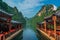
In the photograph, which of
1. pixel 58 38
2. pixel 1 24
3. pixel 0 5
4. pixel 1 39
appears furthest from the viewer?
pixel 0 5

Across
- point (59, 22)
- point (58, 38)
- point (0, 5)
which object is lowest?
point (58, 38)

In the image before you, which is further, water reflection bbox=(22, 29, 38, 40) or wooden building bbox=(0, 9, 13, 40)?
water reflection bbox=(22, 29, 38, 40)

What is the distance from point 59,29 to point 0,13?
7493 millimetres

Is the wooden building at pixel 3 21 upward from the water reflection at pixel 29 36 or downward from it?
upward

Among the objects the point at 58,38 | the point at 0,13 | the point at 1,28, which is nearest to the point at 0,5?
the point at 1,28

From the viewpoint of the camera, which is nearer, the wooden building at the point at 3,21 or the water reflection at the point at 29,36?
the wooden building at the point at 3,21

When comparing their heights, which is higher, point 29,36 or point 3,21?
point 3,21

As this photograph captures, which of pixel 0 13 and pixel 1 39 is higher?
pixel 0 13

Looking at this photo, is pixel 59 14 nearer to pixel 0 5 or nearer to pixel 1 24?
pixel 1 24

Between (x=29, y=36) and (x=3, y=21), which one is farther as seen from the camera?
(x=29, y=36)

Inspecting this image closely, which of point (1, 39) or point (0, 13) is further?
point (0, 13)

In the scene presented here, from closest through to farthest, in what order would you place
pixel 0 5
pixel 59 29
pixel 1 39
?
pixel 1 39
pixel 59 29
pixel 0 5

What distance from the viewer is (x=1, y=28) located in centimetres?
2216

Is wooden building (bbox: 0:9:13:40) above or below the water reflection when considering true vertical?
above
